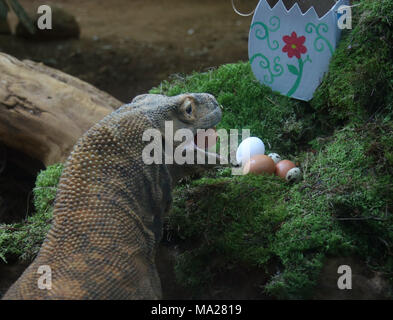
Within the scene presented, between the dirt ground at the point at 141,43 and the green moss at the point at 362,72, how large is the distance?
14.3 feet

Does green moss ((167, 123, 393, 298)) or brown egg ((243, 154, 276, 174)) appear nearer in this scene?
green moss ((167, 123, 393, 298))

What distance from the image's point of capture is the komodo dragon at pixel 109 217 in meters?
2.47

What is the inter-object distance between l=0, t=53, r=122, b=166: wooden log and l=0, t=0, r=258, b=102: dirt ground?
282cm

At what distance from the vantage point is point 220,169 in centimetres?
393

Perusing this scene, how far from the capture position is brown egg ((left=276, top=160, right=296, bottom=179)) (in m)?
3.69

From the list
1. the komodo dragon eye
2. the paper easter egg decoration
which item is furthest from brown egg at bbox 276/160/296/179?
the komodo dragon eye

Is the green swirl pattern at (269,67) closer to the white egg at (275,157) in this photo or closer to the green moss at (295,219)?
the white egg at (275,157)

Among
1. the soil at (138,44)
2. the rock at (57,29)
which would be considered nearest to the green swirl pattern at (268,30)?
the soil at (138,44)

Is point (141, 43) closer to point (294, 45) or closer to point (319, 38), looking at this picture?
point (294, 45)

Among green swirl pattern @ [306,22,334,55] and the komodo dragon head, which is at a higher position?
green swirl pattern @ [306,22,334,55]

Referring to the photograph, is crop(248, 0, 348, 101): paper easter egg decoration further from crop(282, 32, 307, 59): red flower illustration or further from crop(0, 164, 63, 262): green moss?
crop(0, 164, 63, 262): green moss
